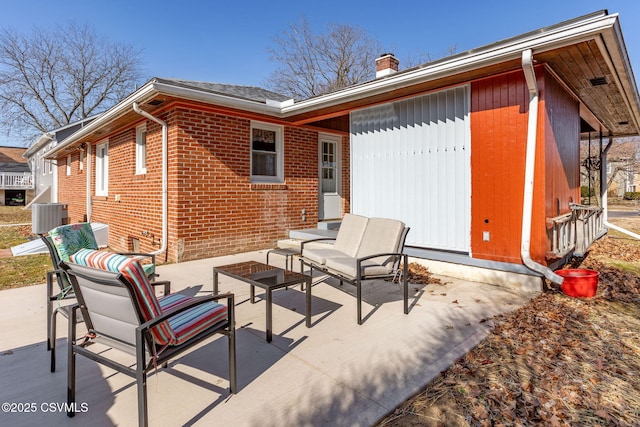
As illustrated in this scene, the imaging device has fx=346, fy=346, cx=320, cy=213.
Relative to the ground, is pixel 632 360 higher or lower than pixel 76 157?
lower

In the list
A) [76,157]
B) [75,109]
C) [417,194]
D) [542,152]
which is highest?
[75,109]

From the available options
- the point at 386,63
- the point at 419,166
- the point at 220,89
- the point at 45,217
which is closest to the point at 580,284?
the point at 419,166

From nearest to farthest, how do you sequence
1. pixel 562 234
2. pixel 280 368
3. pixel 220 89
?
pixel 280 368 → pixel 562 234 → pixel 220 89

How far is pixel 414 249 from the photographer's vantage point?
615 centimetres

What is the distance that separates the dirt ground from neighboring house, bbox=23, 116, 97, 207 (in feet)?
45.0

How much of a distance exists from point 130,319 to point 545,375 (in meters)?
2.93

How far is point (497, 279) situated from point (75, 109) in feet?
102

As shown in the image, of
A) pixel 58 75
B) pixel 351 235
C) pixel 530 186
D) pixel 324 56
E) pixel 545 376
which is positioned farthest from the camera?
pixel 58 75

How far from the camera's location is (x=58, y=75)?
83.5 feet

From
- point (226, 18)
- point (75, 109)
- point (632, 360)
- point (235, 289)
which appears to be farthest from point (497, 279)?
point (75, 109)

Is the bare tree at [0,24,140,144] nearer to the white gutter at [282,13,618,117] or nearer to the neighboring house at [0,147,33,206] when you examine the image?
the neighboring house at [0,147,33,206]

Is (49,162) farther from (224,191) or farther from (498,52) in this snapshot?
(498,52)

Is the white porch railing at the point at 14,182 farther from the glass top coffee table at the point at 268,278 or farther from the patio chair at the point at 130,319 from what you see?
the patio chair at the point at 130,319

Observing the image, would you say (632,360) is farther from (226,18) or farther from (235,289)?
(226,18)
